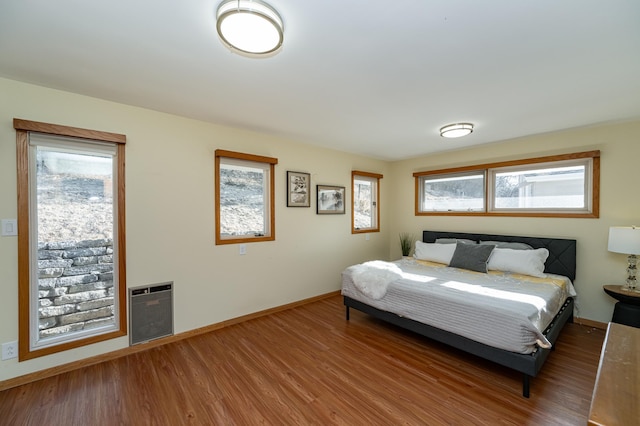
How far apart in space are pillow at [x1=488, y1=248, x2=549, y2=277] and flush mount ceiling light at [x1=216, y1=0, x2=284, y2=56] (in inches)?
140

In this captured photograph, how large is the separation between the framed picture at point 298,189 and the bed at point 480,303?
1272 millimetres

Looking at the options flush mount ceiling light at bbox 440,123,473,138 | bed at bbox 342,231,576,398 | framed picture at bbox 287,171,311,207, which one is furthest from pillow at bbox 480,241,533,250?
framed picture at bbox 287,171,311,207

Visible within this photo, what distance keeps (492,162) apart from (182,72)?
165 inches

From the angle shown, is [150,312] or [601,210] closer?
[150,312]

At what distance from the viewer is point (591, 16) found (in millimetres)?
1383

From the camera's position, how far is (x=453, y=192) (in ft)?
14.8

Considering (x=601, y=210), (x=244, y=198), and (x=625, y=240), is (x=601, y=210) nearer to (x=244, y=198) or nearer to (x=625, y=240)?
(x=625, y=240)

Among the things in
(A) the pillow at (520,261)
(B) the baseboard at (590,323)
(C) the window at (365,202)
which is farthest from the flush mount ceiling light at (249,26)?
(B) the baseboard at (590,323)

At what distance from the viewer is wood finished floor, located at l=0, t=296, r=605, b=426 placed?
179 cm

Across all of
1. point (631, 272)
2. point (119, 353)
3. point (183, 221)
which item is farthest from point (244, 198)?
point (631, 272)

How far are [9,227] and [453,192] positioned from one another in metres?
5.39

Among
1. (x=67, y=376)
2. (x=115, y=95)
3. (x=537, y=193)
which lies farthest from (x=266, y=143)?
(x=537, y=193)

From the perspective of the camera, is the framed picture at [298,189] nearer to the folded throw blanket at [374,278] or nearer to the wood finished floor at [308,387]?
the folded throw blanket at [374,278]

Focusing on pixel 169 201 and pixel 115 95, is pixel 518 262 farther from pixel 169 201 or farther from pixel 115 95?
pixel 115 95
